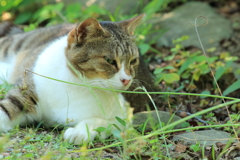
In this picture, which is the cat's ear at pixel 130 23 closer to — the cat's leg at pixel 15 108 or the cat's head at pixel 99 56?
the cat's head at pixel 99 56

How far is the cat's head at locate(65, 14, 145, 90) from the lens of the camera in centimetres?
296

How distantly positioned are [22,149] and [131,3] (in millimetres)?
4661

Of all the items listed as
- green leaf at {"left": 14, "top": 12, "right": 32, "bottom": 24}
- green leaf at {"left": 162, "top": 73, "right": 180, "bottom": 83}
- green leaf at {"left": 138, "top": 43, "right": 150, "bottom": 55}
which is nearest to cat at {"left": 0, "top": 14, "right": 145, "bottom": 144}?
green leaf at {"left": 162, "top": 73, "right": 180, "bottom": 83}

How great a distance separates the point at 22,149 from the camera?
254 cm

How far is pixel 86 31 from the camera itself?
9.84 ft

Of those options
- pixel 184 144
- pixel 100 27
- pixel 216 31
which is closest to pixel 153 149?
pixel 184 144

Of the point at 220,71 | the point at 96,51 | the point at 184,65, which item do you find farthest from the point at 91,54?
the point at 220,71

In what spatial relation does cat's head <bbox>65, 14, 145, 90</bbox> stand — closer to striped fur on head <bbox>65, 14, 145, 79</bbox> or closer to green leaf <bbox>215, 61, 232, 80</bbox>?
striped fur on head <bbox>65, 14, 145, 79</bbox>

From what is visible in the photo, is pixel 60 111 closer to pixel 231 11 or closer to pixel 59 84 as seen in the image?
pixel 59 84

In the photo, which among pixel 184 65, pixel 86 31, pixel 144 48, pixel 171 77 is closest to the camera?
pixel 86 31

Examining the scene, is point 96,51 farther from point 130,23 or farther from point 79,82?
point 130,23

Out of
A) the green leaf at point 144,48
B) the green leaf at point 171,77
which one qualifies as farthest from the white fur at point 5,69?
the green leaf at point 171,77

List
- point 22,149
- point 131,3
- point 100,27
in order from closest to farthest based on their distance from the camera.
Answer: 1. point 22,149
2. point 100,27
3. point 131,3

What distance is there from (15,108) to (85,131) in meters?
0.69
